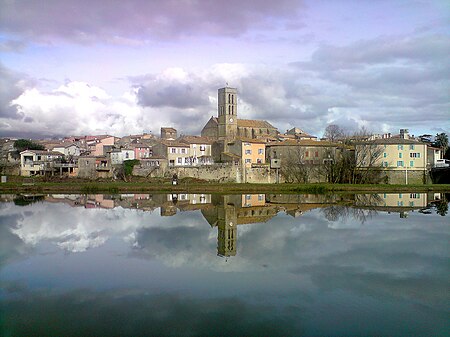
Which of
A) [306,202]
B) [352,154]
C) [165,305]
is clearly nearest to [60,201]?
[306,202]

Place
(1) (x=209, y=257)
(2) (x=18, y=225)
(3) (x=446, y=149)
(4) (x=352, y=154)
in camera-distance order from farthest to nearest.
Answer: (3) (x=446, y=149)
(4) (x=352, y=154)
(2) (x=18, y=225)
(1) (x=209, y=257)

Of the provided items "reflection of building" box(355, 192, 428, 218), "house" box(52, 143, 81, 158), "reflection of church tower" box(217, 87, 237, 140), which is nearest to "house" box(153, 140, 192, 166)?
"reflection of church tower" box(217, 87, 237, 140)

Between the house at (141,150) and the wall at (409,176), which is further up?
the house at (141,150)

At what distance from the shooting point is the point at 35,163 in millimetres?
58906

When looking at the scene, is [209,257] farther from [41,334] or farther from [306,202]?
[306,202]

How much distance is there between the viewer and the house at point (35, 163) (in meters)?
57.8

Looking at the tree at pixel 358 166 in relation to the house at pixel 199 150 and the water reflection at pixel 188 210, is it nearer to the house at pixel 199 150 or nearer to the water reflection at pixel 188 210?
the water reflection at pixel 188 210

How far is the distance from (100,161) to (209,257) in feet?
144

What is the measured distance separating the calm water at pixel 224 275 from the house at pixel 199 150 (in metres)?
31.2

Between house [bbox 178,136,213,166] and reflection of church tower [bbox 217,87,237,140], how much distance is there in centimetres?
982

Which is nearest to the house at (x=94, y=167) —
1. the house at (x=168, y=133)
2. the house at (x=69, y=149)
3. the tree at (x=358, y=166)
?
the house at (x=69, y=149)

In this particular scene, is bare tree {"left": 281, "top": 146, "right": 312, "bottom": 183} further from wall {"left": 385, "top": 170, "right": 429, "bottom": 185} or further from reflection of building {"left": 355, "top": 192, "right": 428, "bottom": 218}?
reflection of building {"left": 355, "top": 192, "right": 428, "bottom": 218}

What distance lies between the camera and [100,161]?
55969 mm

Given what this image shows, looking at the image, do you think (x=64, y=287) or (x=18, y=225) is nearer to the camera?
(x=64, y=287)
